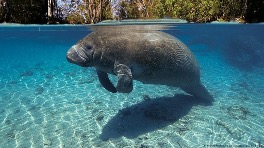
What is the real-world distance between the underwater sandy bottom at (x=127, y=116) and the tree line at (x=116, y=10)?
2413cm

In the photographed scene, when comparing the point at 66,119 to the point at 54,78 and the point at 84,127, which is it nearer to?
the point at 84,127

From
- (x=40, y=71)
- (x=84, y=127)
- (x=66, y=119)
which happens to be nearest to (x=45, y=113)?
(x=66, y=119)

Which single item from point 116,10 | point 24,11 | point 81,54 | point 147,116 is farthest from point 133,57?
point 116,10

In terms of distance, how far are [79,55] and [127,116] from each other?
2.48 meters

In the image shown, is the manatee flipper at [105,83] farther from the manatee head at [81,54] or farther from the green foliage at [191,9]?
the green foliage at [191,9]

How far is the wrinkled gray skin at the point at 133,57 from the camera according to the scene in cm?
497

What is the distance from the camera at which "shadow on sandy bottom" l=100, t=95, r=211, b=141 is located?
6.04 m

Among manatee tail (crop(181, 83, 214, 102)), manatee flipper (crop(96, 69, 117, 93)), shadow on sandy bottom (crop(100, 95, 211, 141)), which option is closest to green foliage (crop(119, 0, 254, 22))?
manatee tail (crop(181, 83, 214, 102))

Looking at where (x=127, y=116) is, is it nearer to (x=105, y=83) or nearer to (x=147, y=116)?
(x=147, y=116)

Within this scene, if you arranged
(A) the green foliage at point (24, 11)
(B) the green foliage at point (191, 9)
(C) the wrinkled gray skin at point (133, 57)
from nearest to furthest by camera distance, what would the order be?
(C) the wrinkled gray skin at point (133, 57), (B) the green foliage at point (191, 9), (A) the green foliage at point (24, 11)

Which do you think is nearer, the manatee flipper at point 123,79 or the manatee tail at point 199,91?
the manatee flipper at point 123,79

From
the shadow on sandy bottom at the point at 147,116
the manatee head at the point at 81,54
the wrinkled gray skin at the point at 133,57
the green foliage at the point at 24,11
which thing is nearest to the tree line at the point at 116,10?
the green foliage at the point at 24,11

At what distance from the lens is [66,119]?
6852mm

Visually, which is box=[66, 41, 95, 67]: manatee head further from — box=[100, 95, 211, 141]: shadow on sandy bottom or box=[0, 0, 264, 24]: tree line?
box=[0, 0, 264, 24]: tree line
